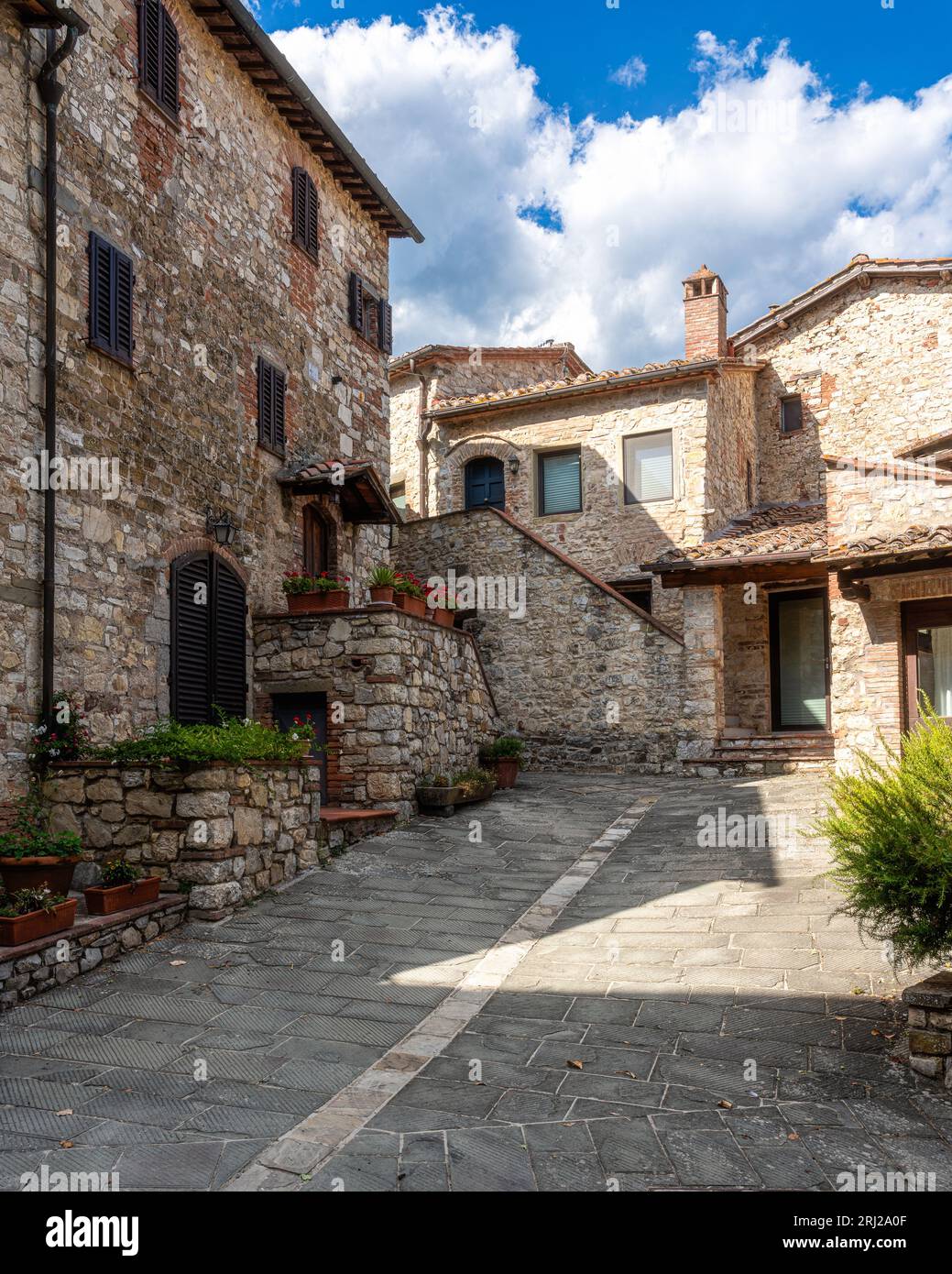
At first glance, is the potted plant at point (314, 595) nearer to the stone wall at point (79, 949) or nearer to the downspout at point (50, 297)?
the downspout at point (50, 297)

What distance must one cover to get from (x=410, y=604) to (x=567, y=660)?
4.37 m

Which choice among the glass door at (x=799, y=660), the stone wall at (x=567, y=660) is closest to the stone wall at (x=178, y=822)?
the stone wall at (x=567, y=660)

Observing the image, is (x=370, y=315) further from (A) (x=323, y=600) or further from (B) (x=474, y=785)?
(B) (x=474, y=785)

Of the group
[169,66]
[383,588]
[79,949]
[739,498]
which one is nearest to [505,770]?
[383,588]

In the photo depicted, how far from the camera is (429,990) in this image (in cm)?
604

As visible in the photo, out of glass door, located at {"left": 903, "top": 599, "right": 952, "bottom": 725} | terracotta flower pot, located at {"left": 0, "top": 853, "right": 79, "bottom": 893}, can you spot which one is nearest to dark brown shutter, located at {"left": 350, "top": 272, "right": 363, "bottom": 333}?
glass door, located at {"left": 903, "top": 599, "right": 952, "bottom": 725}

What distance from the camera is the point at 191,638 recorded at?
9961mm

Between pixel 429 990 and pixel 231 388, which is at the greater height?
pixel 231 388

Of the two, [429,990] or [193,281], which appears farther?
[193,281]

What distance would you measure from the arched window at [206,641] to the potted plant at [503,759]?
12.3ft
